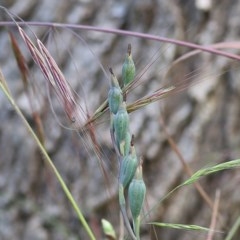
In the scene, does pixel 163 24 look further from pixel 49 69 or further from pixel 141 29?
pixel 49 69

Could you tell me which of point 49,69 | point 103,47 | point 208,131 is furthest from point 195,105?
point 49,69

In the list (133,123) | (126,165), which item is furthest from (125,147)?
(133,123)

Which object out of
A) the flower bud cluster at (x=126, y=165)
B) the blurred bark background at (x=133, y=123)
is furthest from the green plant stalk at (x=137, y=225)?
the blurred bark background at (x=133, y=123)

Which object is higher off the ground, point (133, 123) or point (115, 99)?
point (115, 99)

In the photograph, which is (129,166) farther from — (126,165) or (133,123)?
(133,123)

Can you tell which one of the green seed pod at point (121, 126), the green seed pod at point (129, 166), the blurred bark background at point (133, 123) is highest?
the green seed pod at point (121, 126)

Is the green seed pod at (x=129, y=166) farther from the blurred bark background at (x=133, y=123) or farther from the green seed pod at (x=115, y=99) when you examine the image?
the blurred bark background at (x=133, y=123)

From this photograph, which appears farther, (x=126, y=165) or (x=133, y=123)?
(x=133, y=123)
